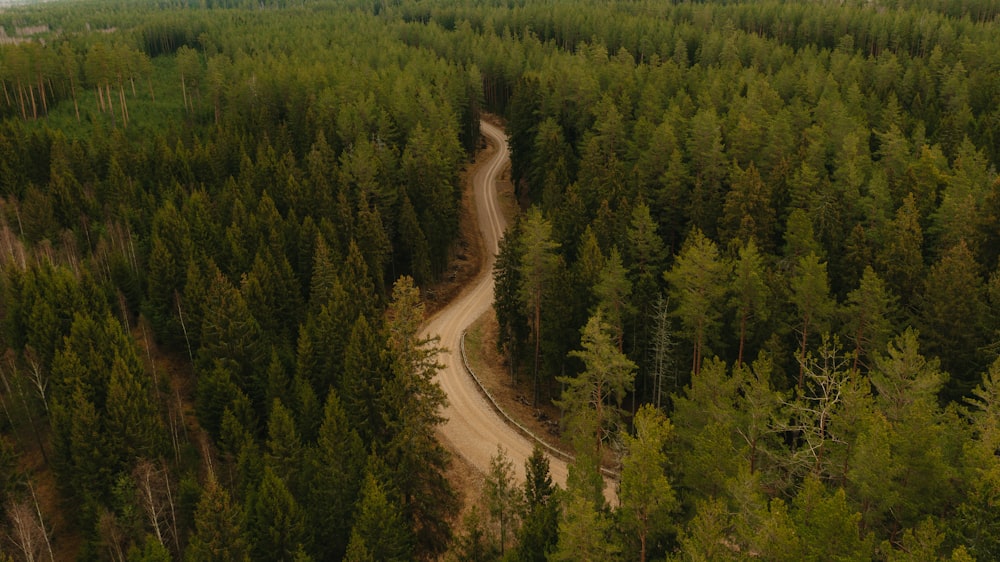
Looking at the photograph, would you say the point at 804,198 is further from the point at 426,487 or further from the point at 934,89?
the point at 934,89

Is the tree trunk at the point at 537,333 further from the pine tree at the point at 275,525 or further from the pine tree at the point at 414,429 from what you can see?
the pine tree at the point at 275,525

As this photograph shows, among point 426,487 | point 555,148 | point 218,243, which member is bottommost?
point 426,487

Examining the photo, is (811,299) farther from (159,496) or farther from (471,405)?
(159,496)

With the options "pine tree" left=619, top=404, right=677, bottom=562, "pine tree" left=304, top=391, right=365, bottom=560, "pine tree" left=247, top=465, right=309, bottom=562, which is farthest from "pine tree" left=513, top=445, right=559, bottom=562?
"pine tree" left=247, top=465, right=309, bottom=562

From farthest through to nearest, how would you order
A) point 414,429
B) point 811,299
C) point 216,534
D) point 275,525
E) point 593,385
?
1. point 811,299
2. point 593,385
3. point 414,429
4. point 275,525
5. point 216,534

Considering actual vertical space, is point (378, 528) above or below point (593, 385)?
below

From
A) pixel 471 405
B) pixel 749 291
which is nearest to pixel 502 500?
pixel 471 405

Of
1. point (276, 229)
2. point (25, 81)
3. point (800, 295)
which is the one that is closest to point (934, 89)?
point (800, 295)
